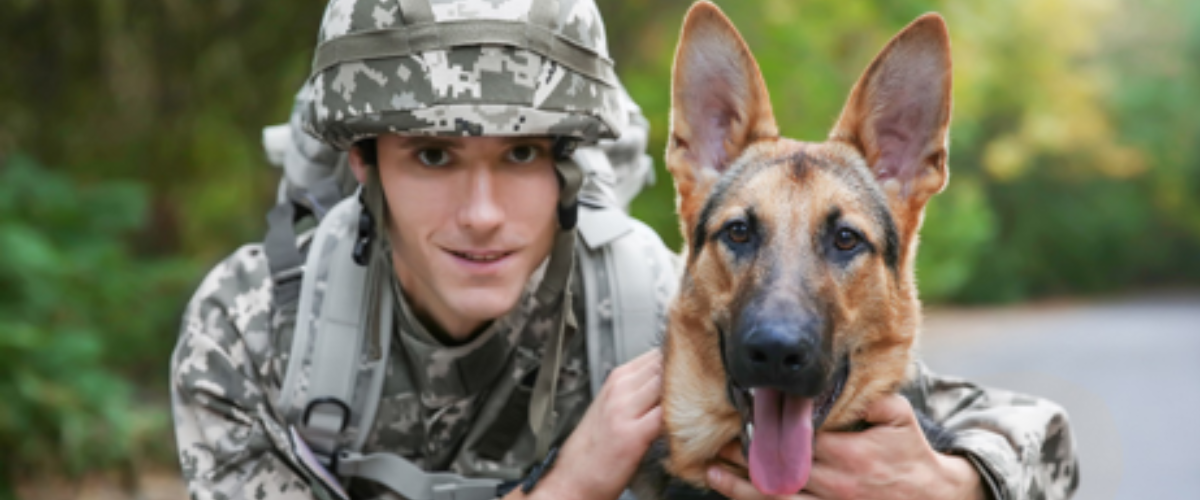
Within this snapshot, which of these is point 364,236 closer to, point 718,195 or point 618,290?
point 618,290

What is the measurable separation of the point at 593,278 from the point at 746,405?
40.7 inches

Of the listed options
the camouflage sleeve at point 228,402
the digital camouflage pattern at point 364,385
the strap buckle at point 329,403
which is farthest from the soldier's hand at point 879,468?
the camouflage sleeve at point 228,402

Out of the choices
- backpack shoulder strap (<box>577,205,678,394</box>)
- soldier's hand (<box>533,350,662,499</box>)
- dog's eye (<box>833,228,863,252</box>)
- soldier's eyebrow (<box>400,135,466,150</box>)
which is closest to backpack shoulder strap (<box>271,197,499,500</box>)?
soldier's hand (<box>533,350,662,499</box>)

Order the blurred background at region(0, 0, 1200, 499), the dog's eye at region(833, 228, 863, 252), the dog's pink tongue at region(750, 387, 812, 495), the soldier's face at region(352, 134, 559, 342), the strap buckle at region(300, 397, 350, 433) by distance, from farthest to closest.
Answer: the blurred background at region(0, 0, 1200, 499)
the strap buckle at region(300, 397, 350, 433)
the soldier's face at region(352, 134, 559, 342)
the dog's eye at region(833, 228, 863, 252)
the dog's pink tongue at region(750, 387, 812, 495)

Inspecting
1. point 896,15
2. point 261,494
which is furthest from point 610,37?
point 261,494

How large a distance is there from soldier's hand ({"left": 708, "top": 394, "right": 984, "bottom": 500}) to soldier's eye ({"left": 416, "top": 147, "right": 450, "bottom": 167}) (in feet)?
4.45

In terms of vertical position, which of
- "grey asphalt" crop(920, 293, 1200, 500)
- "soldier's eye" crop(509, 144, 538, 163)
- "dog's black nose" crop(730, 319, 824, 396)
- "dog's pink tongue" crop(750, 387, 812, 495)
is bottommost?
"grey asphalt" crop(920, 293, 1200, 500)

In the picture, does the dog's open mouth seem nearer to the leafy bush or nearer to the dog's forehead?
the dog's forehead

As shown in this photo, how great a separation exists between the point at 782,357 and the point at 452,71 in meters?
1.50

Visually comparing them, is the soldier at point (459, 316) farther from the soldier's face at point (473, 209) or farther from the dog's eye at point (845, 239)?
the dog's eye at point (845, 239)

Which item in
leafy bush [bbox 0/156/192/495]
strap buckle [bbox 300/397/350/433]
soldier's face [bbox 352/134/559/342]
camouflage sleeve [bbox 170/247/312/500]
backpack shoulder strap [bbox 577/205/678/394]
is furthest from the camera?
leafy bush [bbox 0/156/192/495]

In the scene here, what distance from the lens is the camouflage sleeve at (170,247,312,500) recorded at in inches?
154

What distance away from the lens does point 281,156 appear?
193 inches

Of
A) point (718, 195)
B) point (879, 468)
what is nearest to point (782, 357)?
point (879, 468)
